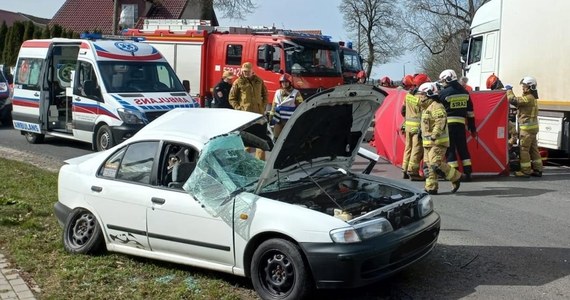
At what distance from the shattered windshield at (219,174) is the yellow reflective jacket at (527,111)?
700 cm

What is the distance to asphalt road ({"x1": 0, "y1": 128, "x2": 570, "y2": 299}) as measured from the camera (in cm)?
546

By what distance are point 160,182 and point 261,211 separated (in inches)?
46.1

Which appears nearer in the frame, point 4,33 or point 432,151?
point 432,151

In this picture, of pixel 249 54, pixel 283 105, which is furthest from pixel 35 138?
pixel 283 105

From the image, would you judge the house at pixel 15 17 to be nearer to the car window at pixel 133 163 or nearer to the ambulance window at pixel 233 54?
the ambulance window at pixel 233 54

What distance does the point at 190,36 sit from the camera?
60.9ft

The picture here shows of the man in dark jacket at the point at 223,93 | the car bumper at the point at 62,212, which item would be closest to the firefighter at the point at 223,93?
the man in dark jacket at the point at 223,93

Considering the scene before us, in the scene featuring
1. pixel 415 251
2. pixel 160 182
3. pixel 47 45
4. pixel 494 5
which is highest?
pixel 494 5

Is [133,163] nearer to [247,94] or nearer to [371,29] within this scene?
[247,94]

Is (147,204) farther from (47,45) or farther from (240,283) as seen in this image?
(47,45)

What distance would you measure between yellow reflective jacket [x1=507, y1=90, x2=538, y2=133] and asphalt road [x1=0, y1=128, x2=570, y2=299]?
3.22 feet

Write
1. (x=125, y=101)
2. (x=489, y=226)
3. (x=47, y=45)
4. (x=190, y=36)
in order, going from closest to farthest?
(x=489, y=226)
(x=125, y=101)
(x=47, y=45)
(x=190, y=36)

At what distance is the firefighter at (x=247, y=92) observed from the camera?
11.0 m

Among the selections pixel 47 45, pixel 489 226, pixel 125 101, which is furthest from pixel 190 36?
pixel 489 226
